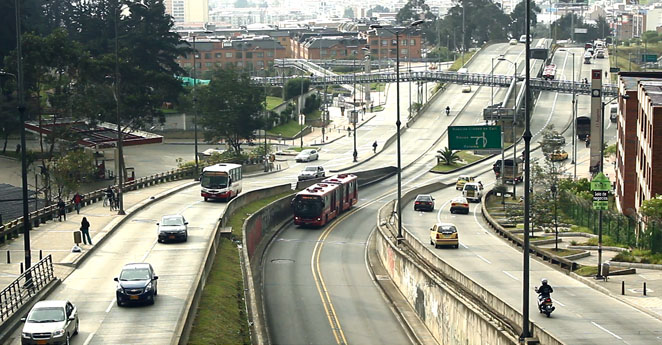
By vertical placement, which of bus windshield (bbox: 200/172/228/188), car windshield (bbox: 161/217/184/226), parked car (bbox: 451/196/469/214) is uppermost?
bus windshield (bbox: 200/172/228/188)

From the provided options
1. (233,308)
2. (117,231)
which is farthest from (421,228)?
(233,308)

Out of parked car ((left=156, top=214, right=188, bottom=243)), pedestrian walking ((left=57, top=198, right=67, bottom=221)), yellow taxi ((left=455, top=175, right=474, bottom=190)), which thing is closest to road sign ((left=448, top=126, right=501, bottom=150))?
yellow taxi ((left=455, top=175, right=474, bottom=190))

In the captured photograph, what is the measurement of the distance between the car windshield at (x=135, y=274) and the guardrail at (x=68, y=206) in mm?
14859

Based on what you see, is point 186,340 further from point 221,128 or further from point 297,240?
point 221,128

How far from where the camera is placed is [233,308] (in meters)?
40.9

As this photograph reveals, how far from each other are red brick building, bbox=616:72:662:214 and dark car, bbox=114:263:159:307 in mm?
31565

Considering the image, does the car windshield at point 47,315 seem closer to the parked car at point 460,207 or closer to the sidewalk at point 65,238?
the sidewalk at point 65,238

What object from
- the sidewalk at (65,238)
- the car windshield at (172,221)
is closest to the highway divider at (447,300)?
the car windshield at (172,221)

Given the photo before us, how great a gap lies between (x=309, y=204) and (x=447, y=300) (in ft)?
107

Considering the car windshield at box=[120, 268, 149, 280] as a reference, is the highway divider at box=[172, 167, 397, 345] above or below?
below

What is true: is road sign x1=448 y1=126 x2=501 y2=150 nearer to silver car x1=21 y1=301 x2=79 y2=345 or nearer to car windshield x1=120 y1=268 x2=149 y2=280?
car windshield x1=120 y1=268 x2=149 y2=280

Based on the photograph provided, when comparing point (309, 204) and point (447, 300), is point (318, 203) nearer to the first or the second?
point (309, 204)

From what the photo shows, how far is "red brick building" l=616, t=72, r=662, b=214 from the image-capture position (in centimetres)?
5878

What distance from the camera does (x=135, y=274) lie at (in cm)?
3884
